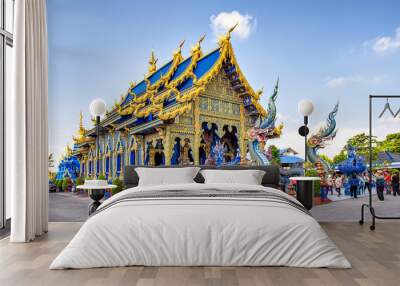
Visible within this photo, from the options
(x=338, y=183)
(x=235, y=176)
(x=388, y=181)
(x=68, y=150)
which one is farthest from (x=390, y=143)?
(x=68, y=150)

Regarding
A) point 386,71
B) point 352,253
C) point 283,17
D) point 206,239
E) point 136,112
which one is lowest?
point 352,253

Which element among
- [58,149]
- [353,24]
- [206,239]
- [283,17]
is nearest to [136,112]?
[58,149]

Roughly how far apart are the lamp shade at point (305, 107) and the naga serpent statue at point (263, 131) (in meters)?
0.39

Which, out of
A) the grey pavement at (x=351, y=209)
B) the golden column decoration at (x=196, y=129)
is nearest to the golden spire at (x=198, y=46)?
the golden column decoration at (x=196, y=129)

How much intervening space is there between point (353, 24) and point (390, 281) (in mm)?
3995

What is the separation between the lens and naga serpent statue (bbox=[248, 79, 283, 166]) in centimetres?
533

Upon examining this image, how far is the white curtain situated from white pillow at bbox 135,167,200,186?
1172mm

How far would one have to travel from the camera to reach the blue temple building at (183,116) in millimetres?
5195

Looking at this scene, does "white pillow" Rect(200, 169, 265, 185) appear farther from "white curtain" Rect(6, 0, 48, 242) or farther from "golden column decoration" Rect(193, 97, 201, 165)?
"white curtain" Rect(6, 0, 48, 242)

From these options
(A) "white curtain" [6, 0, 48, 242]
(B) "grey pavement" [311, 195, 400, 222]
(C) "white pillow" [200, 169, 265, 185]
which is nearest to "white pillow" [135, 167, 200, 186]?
(C) "white pillow" [200, 169, 265, 185]

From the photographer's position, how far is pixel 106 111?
5.34 m

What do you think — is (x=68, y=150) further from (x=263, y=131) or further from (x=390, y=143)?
(x=390, y=143)

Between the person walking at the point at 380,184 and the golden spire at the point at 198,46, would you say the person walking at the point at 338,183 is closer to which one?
the person walking at the point at 380,184

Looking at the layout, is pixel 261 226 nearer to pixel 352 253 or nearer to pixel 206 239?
pixel 206 239
